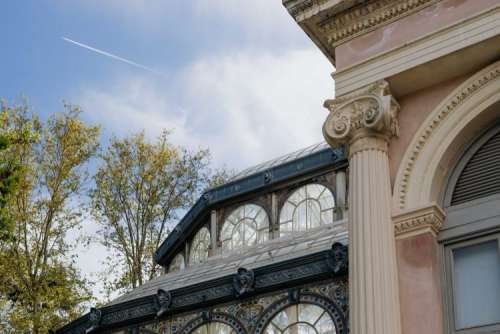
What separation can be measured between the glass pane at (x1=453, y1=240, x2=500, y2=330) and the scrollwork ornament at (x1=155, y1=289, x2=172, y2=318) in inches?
291

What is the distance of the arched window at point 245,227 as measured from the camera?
1952cm

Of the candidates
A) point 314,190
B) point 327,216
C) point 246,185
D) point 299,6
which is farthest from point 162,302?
point 299,6

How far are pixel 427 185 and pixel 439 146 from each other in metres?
0.48

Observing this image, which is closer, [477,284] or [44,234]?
[477,284]

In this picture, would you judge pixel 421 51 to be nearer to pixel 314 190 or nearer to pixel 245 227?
pixel 314 190

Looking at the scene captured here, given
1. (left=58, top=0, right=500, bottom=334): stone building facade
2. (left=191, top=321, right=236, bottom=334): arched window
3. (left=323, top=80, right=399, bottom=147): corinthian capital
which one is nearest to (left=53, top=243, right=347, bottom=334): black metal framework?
(left=191, top=321, right=236, bottom=334): arched window

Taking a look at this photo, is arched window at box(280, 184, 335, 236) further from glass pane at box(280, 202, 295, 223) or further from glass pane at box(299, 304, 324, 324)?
glass pane at box(299, 304, 324, 324)

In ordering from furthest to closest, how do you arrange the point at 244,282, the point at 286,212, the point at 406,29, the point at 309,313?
the point at 286,212
the point at 244,282
the point at 309,313
the point at 406,29

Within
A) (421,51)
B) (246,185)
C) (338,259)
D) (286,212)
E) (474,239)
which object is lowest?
(474,239)

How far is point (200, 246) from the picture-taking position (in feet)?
70.0

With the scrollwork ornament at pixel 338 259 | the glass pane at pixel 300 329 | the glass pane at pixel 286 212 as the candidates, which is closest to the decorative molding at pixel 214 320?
the glass pane at pixel 300 329

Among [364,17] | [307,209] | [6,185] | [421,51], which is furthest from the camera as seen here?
[307,209]

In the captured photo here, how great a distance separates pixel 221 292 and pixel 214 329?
0.65m

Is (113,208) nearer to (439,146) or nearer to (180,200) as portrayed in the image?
(180,200)
